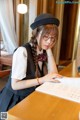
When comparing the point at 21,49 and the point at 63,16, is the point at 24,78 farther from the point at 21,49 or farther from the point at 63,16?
the point at 63,16

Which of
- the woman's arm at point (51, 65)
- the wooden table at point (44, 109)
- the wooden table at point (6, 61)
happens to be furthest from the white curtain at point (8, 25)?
the wooden table at point (44, 109)

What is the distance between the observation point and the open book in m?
0.90

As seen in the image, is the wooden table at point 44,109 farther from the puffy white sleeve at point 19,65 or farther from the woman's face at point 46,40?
the woman's face at point 46,40

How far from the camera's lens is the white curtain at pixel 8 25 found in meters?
2.77

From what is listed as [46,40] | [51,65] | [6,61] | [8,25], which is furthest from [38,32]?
[8,25]

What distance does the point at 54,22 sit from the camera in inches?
43.6

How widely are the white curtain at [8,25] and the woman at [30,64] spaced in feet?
5.74

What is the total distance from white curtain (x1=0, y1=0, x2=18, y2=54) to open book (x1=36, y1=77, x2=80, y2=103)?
196 cm

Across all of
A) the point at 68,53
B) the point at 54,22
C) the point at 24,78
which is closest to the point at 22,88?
the point at 24,78

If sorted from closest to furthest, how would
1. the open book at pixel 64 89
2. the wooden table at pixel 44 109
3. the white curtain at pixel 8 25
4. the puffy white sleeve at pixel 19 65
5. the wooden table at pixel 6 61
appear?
the wooden table at pixel 44 109 < the open book at pixel 64 89 < the puffy white sleeve at pixel 19 65 < the wooden table at pixel 6 61 < the white curtain at pixel 8 25

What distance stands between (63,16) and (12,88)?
105 inches

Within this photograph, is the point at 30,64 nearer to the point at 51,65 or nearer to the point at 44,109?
the point at 51,65

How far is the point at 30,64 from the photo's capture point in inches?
44.4

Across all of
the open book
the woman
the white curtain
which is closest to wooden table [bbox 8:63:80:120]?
the open book
